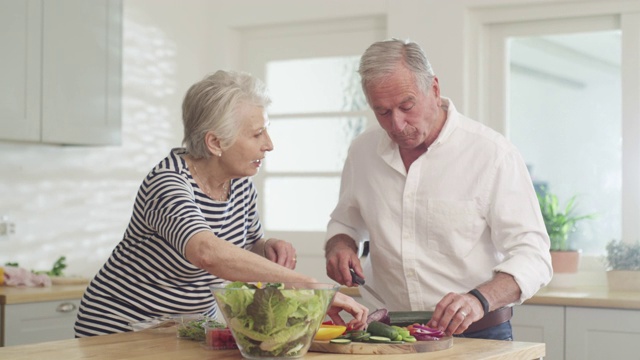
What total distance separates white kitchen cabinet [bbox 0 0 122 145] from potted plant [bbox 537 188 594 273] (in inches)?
78.4

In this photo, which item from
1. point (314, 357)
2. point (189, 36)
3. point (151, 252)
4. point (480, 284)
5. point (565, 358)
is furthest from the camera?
point (189, 36)

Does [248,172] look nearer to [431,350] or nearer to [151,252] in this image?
[151,252]

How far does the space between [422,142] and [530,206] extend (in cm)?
34

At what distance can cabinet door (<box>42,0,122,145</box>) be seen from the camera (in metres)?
4.02

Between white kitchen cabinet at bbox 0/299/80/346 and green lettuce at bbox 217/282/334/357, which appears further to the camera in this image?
white kitchen cabinet at bbox 0/299/80/346

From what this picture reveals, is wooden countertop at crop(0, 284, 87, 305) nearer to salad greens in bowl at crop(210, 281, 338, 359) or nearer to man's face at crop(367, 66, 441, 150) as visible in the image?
man's face at crop(367, 66, 441, 150)

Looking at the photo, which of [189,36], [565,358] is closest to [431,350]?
[565,358]

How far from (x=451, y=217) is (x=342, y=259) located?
32 centimetres

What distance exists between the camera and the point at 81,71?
4.15 meters

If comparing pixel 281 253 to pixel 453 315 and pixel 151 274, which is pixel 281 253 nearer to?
pixel 151 274

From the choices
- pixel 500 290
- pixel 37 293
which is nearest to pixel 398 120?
pixel 500 290

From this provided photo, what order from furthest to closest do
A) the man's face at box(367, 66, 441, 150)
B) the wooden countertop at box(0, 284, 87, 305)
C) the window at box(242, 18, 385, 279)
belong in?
the window at box(242, 18, 385, 279) < the wooden countertop at box(0, 284, 87, 305) < the man's face at box(367, 66, 441, 150)

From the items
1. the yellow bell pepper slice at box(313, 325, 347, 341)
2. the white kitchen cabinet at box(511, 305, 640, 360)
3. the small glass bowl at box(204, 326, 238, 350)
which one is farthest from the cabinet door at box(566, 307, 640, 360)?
the small glass bowl at box(204, 326, 238, 350)

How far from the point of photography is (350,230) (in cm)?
278
